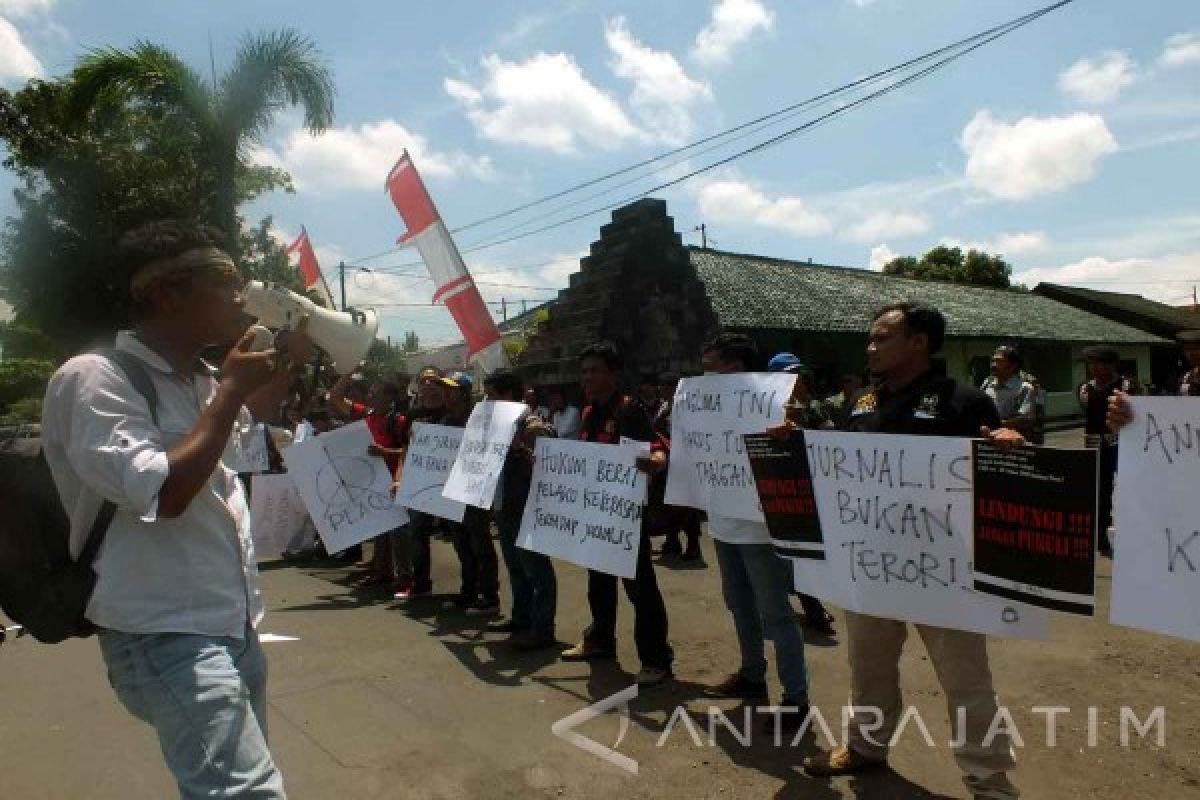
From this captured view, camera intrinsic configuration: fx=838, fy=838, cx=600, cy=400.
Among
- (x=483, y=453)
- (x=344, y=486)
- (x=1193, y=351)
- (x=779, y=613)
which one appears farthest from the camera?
(x=344, y=486)

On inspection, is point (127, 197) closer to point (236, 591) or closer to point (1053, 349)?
point (236, 591)

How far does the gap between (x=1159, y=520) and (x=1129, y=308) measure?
40176 millimetres

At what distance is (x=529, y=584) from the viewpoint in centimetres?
566

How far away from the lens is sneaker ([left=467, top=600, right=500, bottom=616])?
20.2 feet

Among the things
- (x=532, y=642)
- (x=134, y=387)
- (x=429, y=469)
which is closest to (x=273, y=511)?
(x=429, y=469)

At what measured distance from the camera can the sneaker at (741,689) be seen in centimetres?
420

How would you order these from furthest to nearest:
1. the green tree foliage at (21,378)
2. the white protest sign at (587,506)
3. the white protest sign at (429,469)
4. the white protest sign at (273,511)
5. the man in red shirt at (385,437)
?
the green tree foliage at (21,378)
the white protest sign at (273,511)
the man in red shirt at (385,437)
the white protest sign at (429,469)
the white protest sign at (587,506)

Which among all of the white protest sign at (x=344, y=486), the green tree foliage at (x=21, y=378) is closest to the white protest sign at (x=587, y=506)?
the white protest sign at (x=344, y=486)

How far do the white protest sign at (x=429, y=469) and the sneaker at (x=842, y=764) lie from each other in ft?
10.2

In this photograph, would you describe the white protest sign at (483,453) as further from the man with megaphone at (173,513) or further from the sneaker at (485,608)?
the man with megaphone at (173,513)

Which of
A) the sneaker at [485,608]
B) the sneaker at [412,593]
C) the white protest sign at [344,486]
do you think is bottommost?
the sneaker at [412,593]

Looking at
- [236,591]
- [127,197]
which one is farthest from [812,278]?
[236,591]

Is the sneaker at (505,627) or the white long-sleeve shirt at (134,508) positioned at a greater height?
the white long-sleeve shirt at (134,508)

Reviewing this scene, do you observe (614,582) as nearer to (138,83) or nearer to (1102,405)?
(1102,405)
